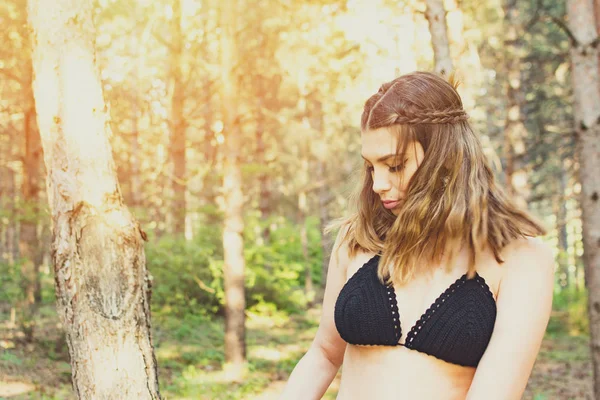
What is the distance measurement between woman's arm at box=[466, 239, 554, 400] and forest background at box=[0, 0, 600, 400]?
1000mm

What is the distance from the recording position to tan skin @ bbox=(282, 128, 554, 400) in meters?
2.20

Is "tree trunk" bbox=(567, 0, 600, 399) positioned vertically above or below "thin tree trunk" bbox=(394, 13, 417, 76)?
below

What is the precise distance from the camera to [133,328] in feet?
12.4

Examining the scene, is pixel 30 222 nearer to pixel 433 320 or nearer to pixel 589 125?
pixel 589 125

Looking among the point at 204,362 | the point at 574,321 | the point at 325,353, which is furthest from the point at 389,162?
the point at 574,321

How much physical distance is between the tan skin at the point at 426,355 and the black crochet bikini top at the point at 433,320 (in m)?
0.03

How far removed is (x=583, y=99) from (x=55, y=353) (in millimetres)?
8574

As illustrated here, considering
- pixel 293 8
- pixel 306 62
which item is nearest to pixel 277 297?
pixel 306 62

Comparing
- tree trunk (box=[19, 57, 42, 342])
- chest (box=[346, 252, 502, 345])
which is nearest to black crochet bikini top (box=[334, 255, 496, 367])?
chest (box=[346, 252, 502, 345])

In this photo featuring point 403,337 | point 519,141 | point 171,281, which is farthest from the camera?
point 519,141

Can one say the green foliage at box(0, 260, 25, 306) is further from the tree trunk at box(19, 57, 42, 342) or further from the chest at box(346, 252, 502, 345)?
the chest at box(346, 252, 502, 345)

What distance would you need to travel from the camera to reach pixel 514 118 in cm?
1847

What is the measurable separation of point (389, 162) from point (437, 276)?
1.43 feet

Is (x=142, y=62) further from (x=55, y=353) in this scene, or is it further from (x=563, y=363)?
(x=563, y=363)
